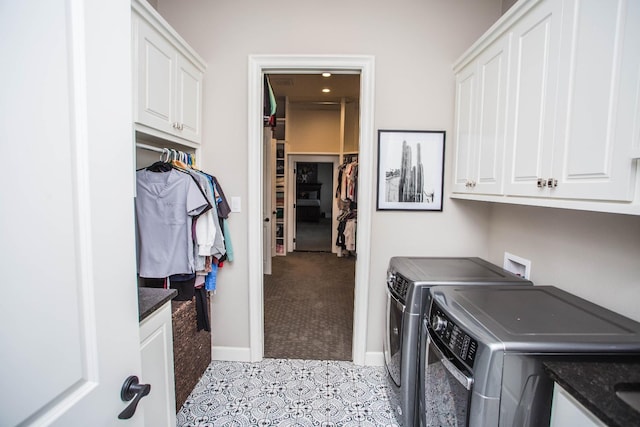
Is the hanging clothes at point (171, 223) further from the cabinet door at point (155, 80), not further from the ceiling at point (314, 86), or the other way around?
the ceiling at point (314, 86)

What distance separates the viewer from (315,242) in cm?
725

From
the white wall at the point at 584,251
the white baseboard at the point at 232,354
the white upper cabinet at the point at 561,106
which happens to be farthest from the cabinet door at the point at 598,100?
the white baseboard at the point at 232,354

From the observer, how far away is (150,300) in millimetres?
1230

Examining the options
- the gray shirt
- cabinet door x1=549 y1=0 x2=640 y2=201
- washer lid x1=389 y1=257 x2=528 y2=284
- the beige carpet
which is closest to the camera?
cabinet door x1=549 y1=0 x2=640 y2=201

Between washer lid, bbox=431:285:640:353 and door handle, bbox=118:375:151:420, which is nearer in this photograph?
door handle, bbox=118:375:151:420

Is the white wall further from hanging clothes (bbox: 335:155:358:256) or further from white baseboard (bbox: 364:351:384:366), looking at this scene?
hanging clothes (bbox: 335:155:358:256)

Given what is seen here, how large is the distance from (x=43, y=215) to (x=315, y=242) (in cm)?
678

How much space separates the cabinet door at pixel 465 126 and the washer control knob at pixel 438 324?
1040mm

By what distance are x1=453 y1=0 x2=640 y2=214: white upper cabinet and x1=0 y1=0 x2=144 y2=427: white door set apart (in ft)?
4.82

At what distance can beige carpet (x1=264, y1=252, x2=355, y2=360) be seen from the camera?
8.26 ft

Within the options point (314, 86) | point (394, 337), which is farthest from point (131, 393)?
point (314, 86)

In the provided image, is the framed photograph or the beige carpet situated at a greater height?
the framed photograph

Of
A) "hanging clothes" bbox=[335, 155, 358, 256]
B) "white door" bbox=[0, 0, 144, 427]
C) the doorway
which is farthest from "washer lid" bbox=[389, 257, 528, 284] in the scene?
"hanging clothes" bbox=[335, 155, 358, 256]

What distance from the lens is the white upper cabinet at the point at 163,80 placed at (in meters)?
1.45
